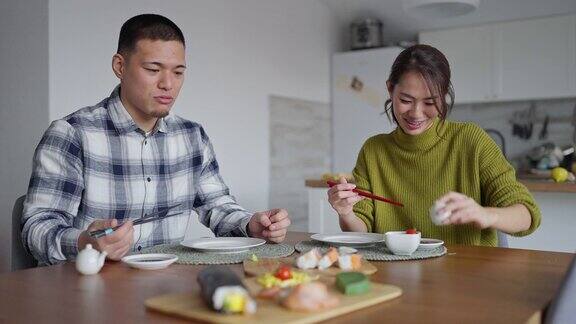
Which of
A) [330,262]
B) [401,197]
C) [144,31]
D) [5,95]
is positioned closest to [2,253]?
[5,95]

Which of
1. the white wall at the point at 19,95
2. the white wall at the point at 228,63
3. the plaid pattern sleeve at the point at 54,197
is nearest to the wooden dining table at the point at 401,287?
the plaid pattern sleeve at the point at 54,197

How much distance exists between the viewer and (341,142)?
5.67m

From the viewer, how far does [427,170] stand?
187cm

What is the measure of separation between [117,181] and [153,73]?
0.33 metres

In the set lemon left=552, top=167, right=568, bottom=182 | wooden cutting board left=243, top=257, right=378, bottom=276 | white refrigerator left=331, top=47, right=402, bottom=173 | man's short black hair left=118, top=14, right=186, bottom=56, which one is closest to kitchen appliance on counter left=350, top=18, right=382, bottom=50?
white refrigerator left=331, top=47, right=402, bottom=173

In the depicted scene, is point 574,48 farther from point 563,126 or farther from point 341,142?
point 341,142

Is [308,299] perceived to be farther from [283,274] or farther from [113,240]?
[113,240]

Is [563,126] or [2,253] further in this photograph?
[563,126]

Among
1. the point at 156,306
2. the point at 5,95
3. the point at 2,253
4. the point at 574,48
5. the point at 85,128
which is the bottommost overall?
the point at 2,253

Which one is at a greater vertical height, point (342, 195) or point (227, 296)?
point (342, 195)

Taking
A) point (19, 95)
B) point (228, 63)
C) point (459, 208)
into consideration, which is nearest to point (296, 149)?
point (228, 63)

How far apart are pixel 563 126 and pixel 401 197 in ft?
12.0

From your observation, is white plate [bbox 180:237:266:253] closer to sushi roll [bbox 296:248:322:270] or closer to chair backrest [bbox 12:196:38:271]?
sushi roll [bbox 296:248:322:270]

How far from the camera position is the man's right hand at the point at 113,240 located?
127 centimetres
